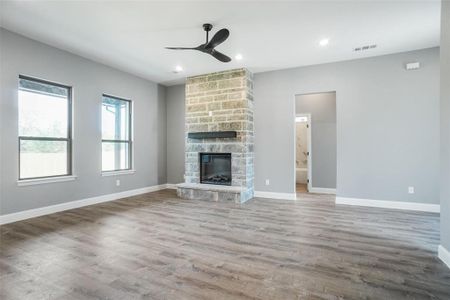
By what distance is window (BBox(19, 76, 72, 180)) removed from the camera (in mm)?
3986

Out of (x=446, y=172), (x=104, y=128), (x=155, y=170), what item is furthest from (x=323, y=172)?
(x=104, y=128)

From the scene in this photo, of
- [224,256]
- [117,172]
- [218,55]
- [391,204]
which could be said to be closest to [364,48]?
[218,55]

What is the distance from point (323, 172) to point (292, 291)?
4.91 metres

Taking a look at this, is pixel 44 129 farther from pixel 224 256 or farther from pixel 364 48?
pixel 364 48

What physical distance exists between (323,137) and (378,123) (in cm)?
176

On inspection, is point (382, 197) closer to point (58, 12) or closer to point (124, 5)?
point (124, 5)

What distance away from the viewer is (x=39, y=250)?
2713mm

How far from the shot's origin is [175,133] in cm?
700

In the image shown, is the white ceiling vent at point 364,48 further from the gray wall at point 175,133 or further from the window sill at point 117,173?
the window sill at point 117,173

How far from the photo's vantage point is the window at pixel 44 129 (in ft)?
13.1

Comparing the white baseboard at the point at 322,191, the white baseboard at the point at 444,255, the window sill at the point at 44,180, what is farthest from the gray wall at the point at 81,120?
the white baseboard at the point at 444,255

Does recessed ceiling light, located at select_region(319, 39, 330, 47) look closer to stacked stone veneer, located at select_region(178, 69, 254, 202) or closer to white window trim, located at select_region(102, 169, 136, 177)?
stacked stone veneer, located at select_region(178, 69, 254, 202)

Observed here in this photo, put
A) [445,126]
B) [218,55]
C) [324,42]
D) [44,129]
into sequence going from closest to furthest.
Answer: [445,126] < [218,55] < [324,42] < [44,129]

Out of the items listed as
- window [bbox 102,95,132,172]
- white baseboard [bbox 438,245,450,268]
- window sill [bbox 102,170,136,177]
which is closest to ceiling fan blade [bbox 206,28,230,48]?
window [bbox 102,95,132,172]
